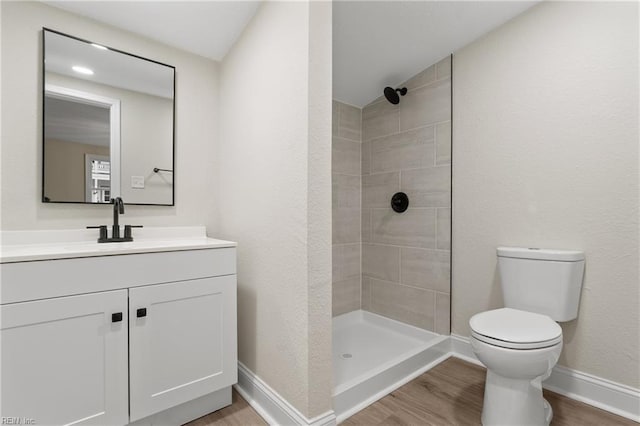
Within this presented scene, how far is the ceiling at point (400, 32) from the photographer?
1781 millimetres

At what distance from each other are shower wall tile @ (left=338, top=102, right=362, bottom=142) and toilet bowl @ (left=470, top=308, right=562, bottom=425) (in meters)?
1.81

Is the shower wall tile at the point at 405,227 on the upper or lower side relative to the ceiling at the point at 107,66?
lower

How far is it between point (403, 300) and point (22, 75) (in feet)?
8.91

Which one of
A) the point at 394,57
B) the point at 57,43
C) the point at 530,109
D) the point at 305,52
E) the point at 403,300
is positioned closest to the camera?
the point at 305,52

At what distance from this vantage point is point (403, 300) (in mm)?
2465

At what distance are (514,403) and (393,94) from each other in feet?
6.75

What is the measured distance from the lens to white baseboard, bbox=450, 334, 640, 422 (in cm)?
149

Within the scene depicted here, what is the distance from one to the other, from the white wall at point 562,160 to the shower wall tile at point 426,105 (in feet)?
0.29

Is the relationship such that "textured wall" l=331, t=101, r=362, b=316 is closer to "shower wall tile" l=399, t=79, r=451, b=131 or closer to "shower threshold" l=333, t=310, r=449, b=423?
"shower threshold" l=333, t=310, r=449, b=423

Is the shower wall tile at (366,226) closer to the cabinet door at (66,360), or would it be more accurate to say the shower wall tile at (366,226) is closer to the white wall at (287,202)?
the white wall at (287,202)

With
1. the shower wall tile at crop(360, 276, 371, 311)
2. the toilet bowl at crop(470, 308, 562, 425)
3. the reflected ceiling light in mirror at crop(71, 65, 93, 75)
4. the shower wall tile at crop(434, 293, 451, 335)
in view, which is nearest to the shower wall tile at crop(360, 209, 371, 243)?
the shower wall tile at crop(360, 276, 371, 311)

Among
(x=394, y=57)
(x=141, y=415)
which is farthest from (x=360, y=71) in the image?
(x=141, y=415)

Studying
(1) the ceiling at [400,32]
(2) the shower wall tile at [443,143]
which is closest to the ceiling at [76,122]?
(1) the ceiling at [400,32]

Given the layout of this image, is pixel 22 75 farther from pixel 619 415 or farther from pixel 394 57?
pixel 619 415
